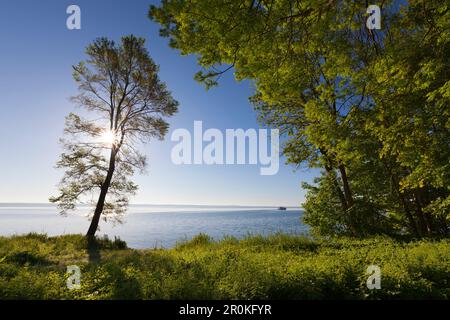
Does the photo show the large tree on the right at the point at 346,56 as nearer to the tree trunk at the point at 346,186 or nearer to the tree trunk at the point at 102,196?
the tree trunk at the point at 346,186

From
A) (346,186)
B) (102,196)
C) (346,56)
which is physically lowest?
(102,196)

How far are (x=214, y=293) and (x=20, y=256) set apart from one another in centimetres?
967

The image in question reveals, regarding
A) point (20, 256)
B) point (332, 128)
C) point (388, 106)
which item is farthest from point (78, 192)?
point (388, 106)

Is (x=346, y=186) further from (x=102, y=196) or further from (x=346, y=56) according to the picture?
(x=102, y=196)

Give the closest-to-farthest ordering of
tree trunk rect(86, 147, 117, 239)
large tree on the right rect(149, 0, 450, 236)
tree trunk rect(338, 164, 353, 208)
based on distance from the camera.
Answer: large tree on the right rect(149, 0, 450, 236)
tree trunk rect(86, 147, 117, 239)
tree trunk rect(338, 164, 353, 208)

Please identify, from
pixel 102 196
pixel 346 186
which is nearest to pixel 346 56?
pixel 346 186

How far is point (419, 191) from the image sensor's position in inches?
679

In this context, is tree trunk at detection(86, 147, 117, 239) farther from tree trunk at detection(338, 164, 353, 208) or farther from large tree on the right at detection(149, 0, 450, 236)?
tree trunk at detection(338, 164, 353, 208)

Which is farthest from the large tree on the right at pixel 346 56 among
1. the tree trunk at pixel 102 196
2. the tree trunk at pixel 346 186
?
the tree trunk at pixel 102 196

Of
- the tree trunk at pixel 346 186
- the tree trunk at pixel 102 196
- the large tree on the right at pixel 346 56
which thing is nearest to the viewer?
the large tree on the right at pixel 346 56

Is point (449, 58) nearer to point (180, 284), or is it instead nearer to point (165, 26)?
point (165, 26)

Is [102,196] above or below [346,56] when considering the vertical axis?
below

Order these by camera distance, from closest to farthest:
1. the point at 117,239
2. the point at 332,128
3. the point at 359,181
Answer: the point at 332,128, the point at 117,239, the point at 359,181

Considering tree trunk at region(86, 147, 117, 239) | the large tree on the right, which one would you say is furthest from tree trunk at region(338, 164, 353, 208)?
tree trunk at region(86, 147, 117, 239)
